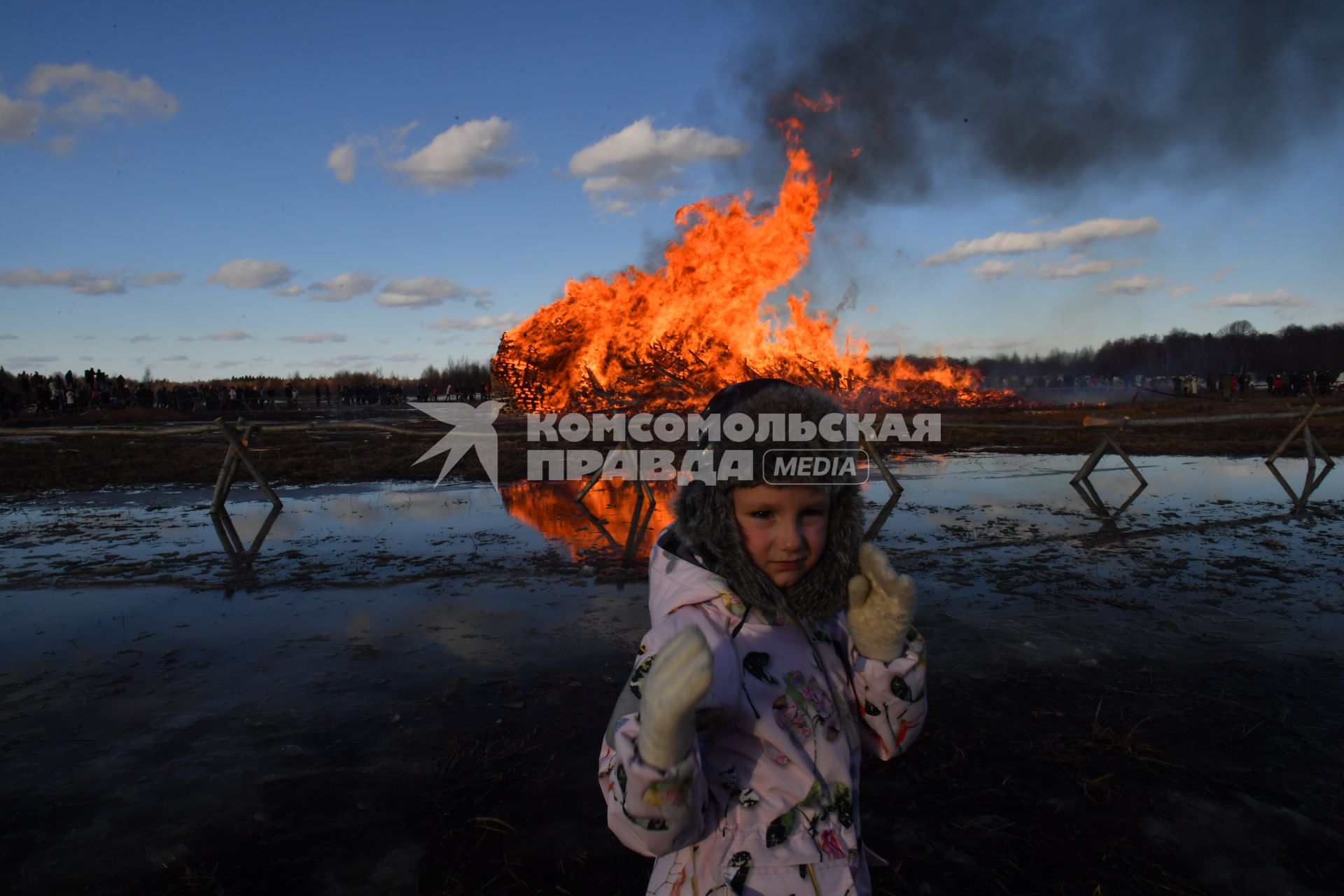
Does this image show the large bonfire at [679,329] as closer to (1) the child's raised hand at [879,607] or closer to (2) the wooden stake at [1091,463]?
(2) the wooden stake at [1091,463]

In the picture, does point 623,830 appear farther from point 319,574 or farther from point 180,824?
point 319,574

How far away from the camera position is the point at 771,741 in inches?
70.0

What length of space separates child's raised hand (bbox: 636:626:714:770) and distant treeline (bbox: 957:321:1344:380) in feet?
310

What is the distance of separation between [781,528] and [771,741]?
551mm

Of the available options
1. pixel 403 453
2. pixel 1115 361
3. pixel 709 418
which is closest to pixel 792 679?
pixel 709 418

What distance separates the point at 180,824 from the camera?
3236 millimetres

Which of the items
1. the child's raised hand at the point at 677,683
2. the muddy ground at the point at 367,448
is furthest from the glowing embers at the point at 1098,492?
the child's raised hand at the point at 677,683

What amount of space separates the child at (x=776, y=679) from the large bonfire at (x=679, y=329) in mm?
10483

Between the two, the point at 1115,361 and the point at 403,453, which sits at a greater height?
the point at 1115,361

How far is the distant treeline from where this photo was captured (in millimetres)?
97125

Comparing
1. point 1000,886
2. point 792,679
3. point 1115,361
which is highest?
point 1115,361

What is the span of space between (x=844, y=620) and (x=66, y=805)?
3.85m

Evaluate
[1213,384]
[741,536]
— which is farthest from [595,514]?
Answer: [1213,384]

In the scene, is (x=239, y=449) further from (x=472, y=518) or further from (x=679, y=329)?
(x=679, y=329)
